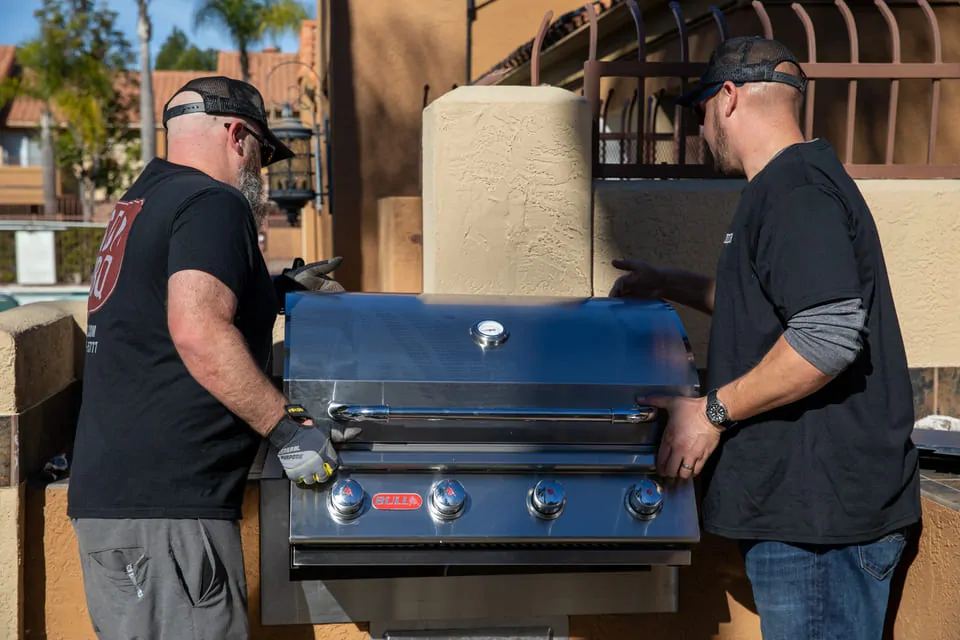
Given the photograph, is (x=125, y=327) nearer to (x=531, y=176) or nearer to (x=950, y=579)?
(x=531, y=176)

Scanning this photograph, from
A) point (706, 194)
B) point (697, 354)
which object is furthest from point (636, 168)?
point (697, 354)

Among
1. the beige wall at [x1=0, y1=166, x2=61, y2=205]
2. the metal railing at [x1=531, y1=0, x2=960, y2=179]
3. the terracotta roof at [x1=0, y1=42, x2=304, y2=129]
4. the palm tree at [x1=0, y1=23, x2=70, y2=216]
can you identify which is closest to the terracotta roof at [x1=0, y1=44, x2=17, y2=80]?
the terracotta roof at [x1=0, y1=42, x2=304, y2=129]

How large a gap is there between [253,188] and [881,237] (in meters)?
2.29

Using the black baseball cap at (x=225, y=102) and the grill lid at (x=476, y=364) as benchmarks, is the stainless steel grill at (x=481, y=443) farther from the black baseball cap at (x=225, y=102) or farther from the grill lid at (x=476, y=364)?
the black baseball cap at (x=225, y=102)

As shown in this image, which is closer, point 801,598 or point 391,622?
point 801,598

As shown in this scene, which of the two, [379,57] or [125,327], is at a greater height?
[379,57]

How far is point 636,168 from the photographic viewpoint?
3.68 m

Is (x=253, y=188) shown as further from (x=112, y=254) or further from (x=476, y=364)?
(x=476, y=364)

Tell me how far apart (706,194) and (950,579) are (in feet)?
5.36

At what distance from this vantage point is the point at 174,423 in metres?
2.26

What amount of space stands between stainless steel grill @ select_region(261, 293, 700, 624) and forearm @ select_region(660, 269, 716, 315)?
0.40 meters

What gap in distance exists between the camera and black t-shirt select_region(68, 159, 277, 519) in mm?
2234

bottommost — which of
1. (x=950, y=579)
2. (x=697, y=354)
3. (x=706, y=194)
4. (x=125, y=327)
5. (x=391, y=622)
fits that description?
(x=391, y=622)

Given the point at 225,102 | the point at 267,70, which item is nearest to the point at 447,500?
the point at 225,102
